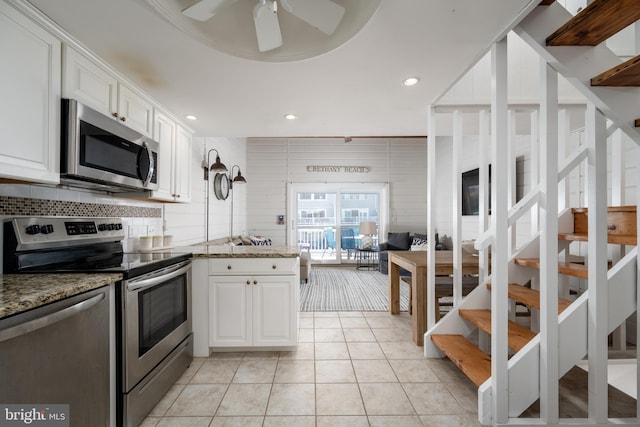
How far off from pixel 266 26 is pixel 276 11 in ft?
0.27

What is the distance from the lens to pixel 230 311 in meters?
2.38

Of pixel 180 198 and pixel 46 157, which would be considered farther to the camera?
pixel 180 198

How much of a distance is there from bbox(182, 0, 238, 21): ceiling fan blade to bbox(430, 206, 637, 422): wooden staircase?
2258 mm

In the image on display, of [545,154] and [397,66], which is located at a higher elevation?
[397,66]

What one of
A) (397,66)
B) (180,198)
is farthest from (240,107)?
(397,66)

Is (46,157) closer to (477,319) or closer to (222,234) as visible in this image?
(477,319)

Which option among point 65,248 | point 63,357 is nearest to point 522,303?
point 63,357

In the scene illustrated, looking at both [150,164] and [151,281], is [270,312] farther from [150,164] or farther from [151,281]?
[150,164]

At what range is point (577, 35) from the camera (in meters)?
1.33

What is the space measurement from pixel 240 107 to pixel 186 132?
2.84 ft

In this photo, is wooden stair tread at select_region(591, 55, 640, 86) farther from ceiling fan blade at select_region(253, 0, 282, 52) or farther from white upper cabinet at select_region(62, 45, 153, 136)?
white upper cabinet at select_region(62, 45, 153, 136)

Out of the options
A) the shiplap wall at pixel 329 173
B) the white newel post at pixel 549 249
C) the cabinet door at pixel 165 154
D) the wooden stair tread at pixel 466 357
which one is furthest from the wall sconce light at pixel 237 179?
the white newel post at pixel 549 249

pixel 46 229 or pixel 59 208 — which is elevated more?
pixel 59 208

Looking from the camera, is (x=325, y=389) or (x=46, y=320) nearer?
(x=46, y=320)
